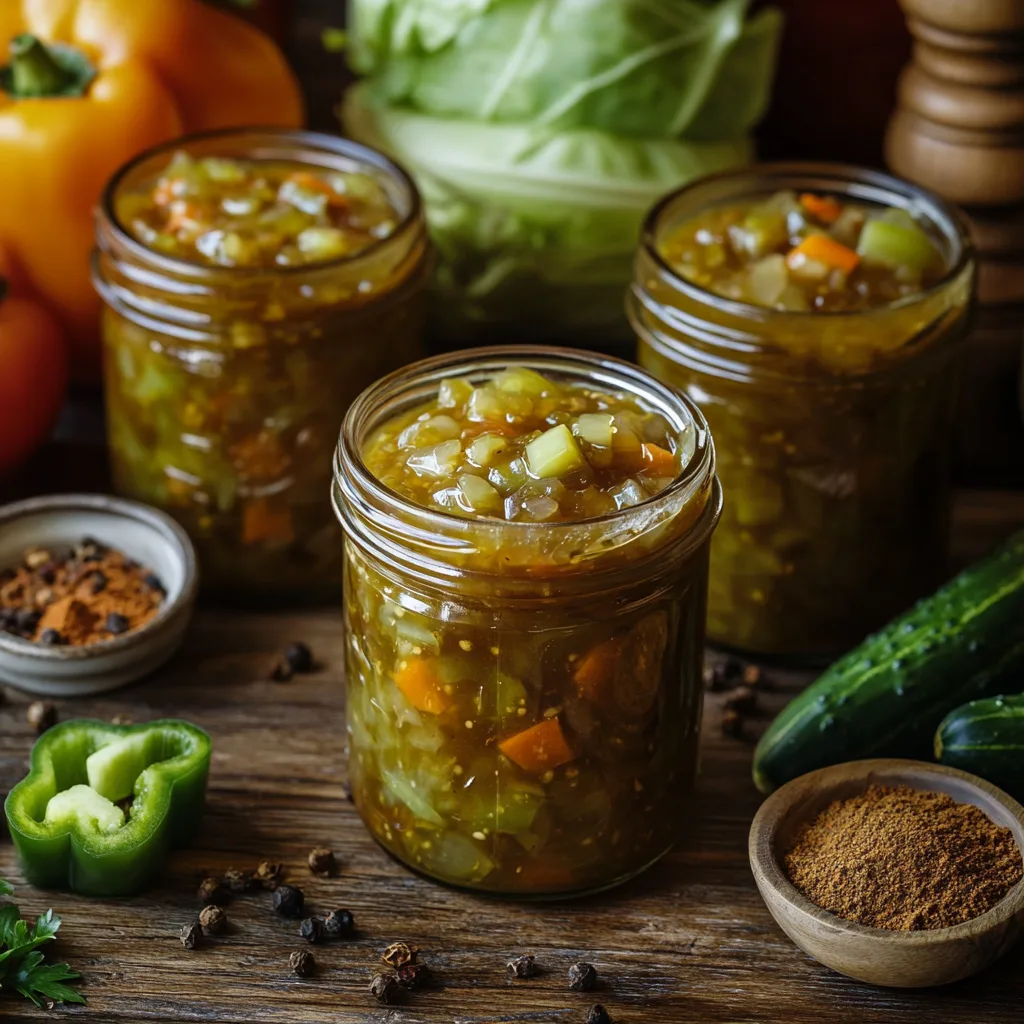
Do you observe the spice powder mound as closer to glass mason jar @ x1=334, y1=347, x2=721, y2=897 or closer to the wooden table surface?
the wooden table surface

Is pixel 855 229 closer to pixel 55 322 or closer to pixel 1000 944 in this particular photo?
pixel 1000 944

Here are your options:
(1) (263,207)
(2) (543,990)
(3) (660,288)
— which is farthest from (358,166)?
(2) (543,990)

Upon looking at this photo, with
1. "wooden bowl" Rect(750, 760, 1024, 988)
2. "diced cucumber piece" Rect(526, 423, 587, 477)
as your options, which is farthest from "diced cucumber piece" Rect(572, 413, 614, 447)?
"wooden bowl" Rect(750, 760, 1024, 988)

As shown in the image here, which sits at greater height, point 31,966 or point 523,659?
point 523,659

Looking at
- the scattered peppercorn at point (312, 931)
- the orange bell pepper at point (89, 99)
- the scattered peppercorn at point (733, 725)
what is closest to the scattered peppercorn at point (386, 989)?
the scattered peppercorn at point (312, 931)

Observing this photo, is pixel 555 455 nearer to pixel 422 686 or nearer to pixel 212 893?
pixel 422 686

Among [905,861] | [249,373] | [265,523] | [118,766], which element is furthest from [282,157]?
[905,861]

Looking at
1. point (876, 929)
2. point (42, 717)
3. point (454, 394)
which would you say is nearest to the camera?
point (876, 929)

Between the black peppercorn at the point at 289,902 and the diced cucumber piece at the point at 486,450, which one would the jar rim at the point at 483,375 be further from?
the black peppercorn at the point at 289,902
